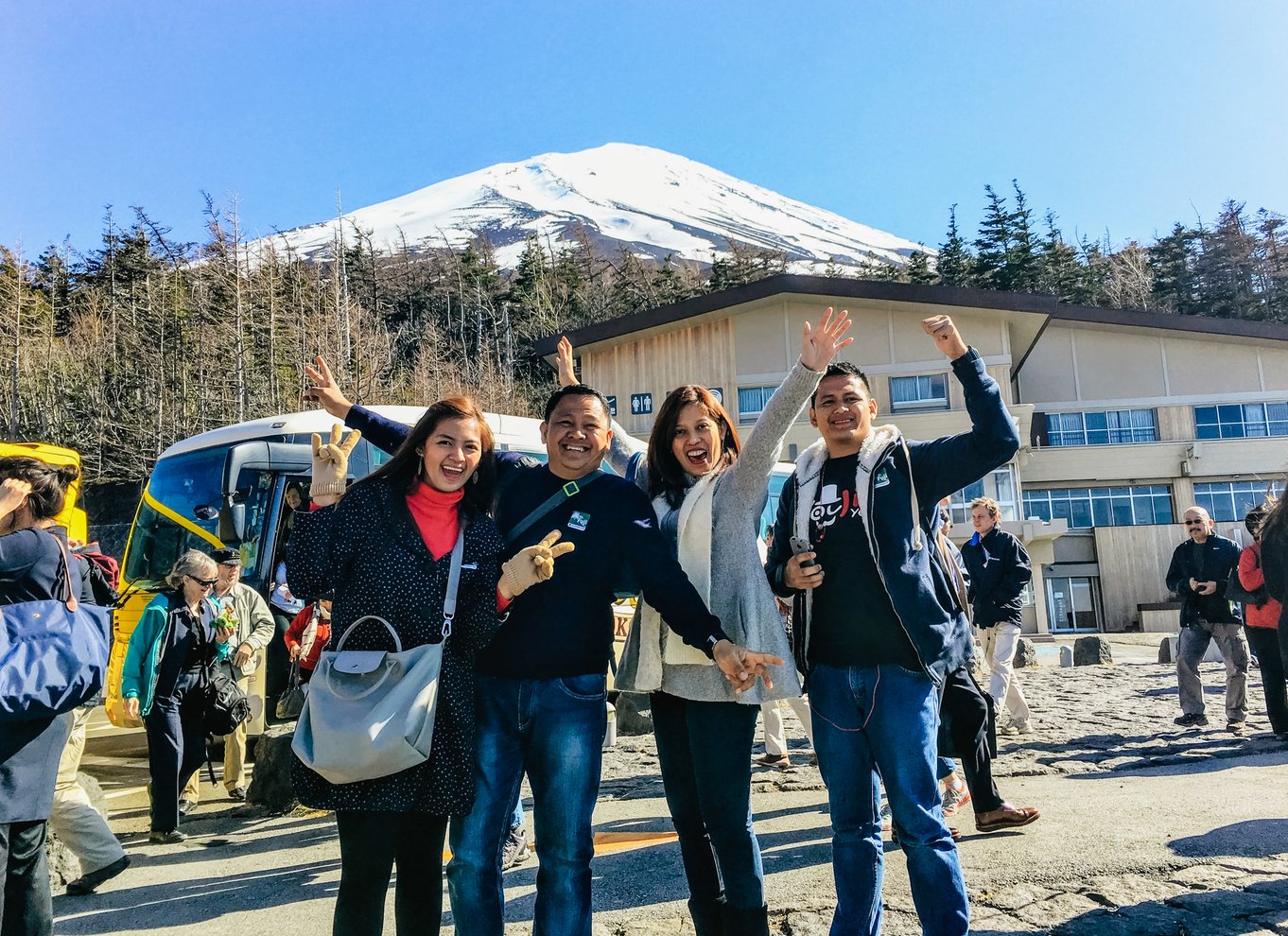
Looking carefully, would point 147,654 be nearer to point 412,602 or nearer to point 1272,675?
point 412,602

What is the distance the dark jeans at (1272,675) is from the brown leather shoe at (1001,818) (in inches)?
156

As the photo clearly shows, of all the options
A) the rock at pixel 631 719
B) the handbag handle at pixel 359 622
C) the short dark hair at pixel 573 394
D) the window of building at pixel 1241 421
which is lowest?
the rock at pixel 631 719

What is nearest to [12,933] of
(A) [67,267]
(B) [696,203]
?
(A) [67,267]

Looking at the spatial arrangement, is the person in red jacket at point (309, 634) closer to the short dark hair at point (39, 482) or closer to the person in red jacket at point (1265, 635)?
the short dark hair at point (39, 482)

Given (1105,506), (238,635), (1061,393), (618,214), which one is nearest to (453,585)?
(238,635)

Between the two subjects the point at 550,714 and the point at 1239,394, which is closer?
the point at 550,714

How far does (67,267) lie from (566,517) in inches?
2132

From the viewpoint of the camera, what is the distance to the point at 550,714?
105 inches

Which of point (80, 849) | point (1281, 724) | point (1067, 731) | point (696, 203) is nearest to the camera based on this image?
point (80, 849)

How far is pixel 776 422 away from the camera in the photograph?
3.12 m

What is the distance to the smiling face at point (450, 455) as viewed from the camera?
2.75 meters


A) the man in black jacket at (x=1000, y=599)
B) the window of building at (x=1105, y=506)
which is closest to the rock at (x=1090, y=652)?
the man in black jacket at (x=1000, y=599)

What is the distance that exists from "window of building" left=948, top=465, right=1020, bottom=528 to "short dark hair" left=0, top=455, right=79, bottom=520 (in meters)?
26.4

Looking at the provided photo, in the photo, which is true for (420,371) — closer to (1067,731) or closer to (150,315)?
(150,315)
